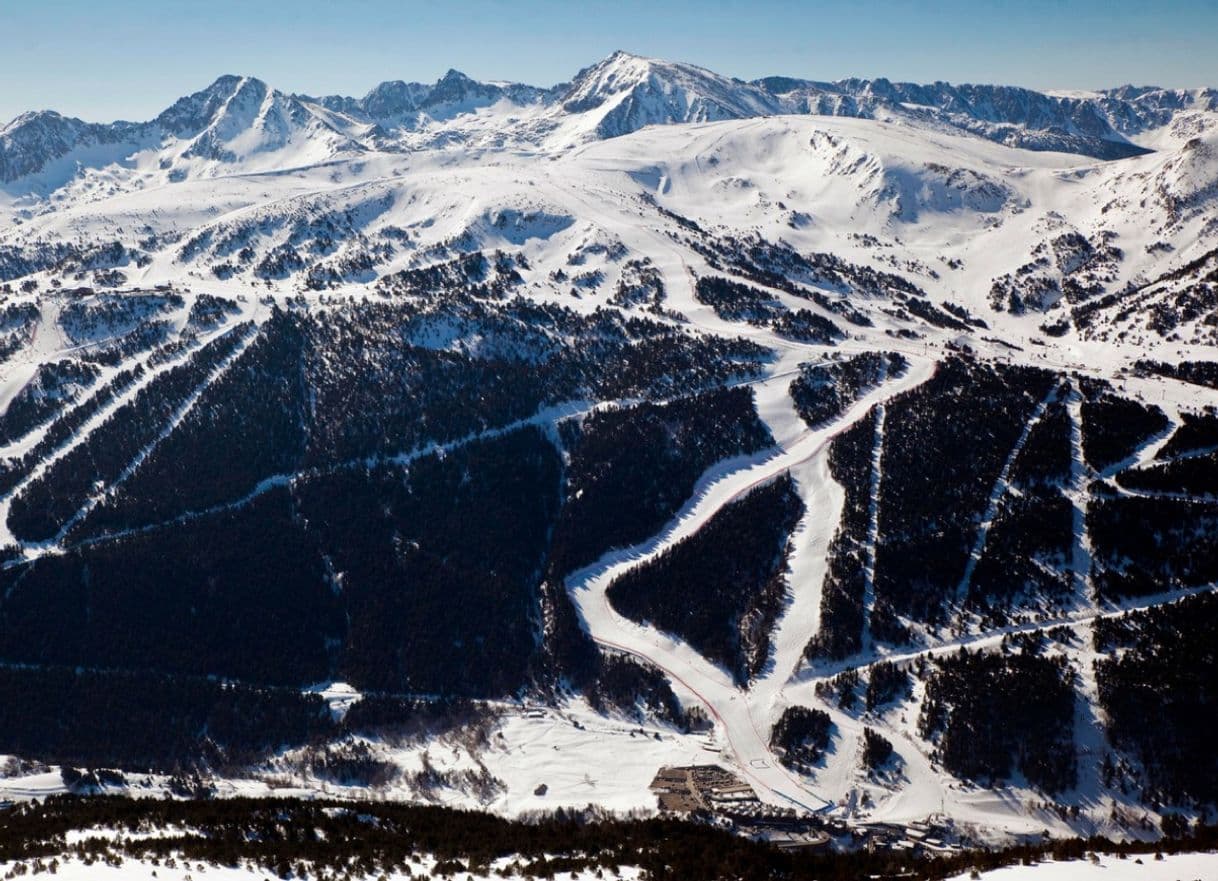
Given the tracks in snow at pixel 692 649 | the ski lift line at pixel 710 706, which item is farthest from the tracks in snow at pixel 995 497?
the ski lift line at pixel 710 706

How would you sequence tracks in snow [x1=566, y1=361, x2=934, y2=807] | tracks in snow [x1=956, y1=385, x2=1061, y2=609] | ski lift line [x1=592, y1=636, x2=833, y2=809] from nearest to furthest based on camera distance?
ski lift line [x1=592, y1=636, x2=833, y2=809] → tracks in snow [x1=566, y1=361, x2=934, y2=807] → tracks in snow [x1=956, y1=385, x2=1061, y2=609]

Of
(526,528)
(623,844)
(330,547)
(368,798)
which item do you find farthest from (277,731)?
(623,844)

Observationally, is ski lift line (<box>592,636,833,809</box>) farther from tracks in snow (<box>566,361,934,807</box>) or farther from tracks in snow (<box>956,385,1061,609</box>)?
tracks in snow (<box>956,385,1061,609</box>)

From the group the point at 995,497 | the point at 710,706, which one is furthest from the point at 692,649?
the point at 995,497

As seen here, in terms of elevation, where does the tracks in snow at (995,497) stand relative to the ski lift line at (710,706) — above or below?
above

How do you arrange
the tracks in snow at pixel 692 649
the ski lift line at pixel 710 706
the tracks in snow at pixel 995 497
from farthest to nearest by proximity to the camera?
the tracks in snow at pixel 995 497
the tracks in snow at pixel 692 649
the ski lift line at pixel 710 706

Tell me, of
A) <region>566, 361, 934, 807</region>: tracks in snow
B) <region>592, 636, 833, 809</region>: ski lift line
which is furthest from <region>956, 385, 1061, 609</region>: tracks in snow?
<region>592, 636, 833, 809</region>: ski lift line

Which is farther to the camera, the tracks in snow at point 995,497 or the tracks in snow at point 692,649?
the tracks in snow at point 995,497

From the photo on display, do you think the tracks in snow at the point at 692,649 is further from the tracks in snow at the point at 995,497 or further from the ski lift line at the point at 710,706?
the tracks in snow at the point at 995,497

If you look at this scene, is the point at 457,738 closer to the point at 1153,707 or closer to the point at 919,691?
the point at 919,691

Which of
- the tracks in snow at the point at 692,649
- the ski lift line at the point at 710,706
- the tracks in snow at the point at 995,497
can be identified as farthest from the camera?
the tracks in snow at the point at 995,497

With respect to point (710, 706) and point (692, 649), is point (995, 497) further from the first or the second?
point (710, 706)
